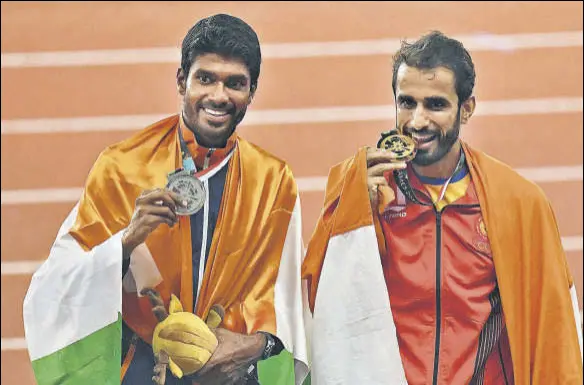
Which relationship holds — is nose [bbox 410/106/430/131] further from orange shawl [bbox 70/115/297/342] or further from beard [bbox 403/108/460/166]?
orange shawl [bbox 70/115/297/342]

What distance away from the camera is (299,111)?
239 inches

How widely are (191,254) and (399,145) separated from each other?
2.19 ft

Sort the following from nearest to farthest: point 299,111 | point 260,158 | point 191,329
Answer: point 191,329
point 260,158
point 299,111

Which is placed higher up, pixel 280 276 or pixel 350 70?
pixel 350 70

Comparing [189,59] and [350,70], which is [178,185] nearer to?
[189,59]

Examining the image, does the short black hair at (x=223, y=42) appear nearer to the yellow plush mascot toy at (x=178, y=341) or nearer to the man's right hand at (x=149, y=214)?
the man's right hand at (x=149, y=214)

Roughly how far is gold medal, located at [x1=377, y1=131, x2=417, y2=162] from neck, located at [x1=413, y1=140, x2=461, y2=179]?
12 cm

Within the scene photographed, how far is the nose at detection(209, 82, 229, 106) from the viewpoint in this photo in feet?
12.5

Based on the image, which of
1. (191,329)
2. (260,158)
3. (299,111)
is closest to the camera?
(191,329)

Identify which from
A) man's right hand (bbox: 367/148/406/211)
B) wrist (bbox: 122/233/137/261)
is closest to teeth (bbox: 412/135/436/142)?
man's right hand (bbox: 367/148/406/211)

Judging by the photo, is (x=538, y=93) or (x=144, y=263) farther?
(x=538, y=93)

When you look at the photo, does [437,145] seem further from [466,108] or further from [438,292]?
[438,292]

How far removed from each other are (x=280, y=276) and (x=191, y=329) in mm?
354

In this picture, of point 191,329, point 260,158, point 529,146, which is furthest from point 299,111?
point 191,329
